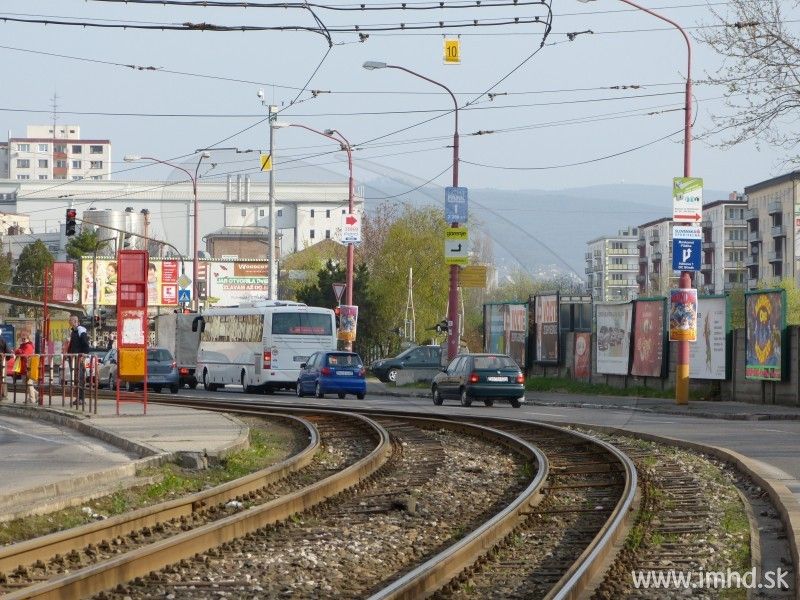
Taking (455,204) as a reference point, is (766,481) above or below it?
below

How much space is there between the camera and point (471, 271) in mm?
46188

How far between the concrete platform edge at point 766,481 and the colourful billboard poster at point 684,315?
7.98 m

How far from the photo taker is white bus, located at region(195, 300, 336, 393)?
50.0 meters

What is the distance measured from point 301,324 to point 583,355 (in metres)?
10.5

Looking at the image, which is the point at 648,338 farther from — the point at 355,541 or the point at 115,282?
the point at 115,282

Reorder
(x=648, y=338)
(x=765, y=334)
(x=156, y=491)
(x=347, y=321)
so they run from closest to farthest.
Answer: (x=156, y=491)
(x=765, y=334)
(x=648, y=338)
(x=347, y=321)

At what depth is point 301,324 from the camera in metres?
50.7

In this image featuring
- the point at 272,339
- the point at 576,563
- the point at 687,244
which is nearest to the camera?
the point at 576,563

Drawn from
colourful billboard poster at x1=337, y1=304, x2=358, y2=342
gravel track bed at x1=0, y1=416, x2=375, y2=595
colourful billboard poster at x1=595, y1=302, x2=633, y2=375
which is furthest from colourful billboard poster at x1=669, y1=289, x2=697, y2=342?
colourful billboard poster at x1=337, y1=304, x2=358, y2=342

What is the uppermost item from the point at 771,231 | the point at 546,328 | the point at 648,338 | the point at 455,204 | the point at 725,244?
the point at 725,244

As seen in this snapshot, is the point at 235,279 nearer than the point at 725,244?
Yes

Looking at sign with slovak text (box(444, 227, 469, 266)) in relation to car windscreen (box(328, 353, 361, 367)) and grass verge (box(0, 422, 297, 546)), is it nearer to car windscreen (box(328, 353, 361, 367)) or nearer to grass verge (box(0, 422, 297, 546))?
car windscreen (box(328, 353, 361, 367))

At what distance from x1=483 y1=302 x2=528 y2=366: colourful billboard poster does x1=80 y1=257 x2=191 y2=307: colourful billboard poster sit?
4146 centimetres

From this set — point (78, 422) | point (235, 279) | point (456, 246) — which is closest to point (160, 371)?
point (456, 246)
